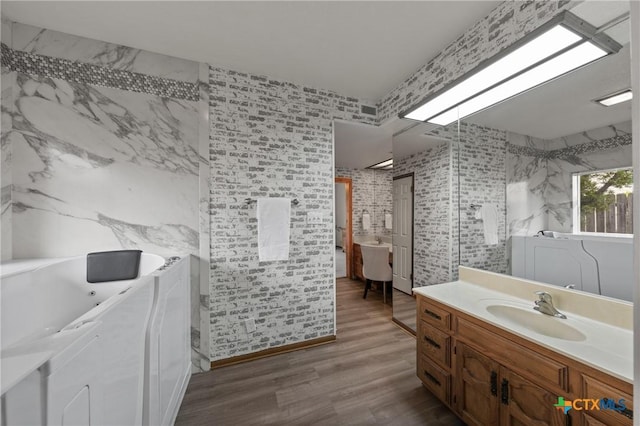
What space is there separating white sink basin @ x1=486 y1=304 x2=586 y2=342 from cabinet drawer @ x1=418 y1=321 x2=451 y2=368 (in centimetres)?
38

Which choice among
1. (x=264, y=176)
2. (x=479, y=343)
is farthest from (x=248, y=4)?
(x=479, y=343)

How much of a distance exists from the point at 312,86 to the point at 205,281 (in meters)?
2.30

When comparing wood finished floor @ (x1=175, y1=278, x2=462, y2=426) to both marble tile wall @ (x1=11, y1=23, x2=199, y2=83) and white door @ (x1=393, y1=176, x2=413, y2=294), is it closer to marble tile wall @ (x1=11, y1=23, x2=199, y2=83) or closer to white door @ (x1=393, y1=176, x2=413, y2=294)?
white door @ (x1=393, y1=176, x2=413, y2=294)

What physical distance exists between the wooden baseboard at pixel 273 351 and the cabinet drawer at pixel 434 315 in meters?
1.21

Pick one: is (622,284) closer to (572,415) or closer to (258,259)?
(572,415)

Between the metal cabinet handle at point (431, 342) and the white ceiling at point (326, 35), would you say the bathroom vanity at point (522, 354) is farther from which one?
the white ceiling at point (326, 35)

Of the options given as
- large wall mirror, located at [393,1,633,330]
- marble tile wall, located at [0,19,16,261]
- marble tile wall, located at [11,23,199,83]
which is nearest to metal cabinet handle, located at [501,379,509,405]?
large wall mirror, located at [393,1,633,330]

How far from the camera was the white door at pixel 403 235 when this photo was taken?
304 centimetres

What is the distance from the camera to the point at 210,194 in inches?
88.7

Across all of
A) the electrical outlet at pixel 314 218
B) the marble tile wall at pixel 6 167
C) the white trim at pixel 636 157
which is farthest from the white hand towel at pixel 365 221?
the white trim at pixel 636 157

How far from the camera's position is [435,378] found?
5.83ft

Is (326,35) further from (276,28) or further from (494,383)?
(494,383)

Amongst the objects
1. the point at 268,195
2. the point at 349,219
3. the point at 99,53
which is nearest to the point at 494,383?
the point at 268,195

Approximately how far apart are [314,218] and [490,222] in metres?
1.62
